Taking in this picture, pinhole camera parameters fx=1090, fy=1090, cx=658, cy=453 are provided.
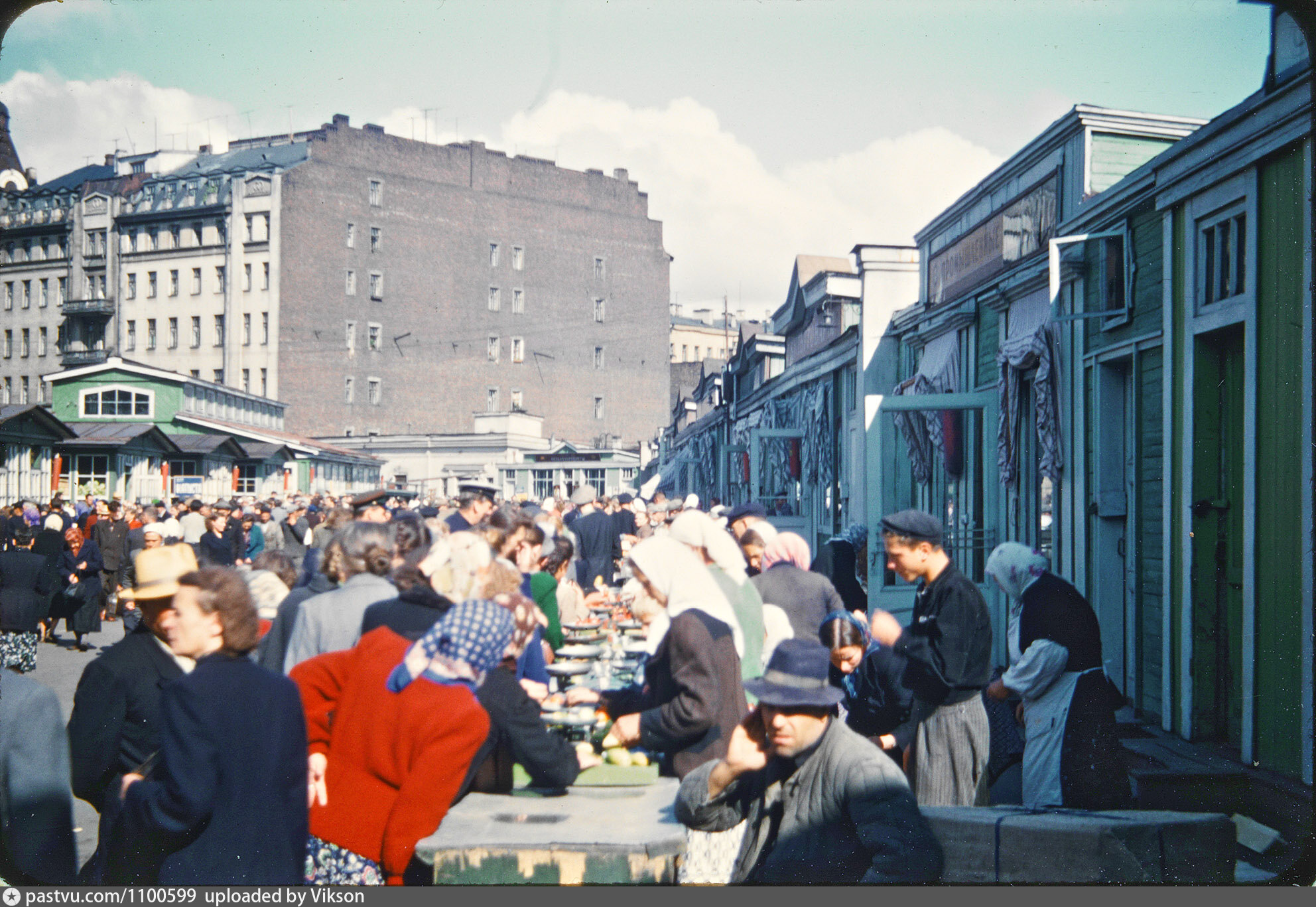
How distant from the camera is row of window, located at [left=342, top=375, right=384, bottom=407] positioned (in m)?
62.9

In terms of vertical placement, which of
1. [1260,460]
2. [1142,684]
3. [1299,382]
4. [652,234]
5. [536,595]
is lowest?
[1142,684]

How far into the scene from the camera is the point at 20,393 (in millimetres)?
69812

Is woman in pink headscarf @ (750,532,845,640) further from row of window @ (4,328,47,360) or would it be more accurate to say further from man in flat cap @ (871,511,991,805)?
row of window @ (4,328,47,360)

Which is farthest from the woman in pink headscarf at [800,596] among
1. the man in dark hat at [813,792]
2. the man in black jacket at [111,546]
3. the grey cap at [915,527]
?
the man in black jacket at [111,546]

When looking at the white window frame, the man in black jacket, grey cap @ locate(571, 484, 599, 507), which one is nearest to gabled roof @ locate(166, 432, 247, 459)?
the white window frame

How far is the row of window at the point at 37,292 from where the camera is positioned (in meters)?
68.2

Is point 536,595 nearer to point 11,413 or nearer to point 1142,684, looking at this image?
point 1142,684

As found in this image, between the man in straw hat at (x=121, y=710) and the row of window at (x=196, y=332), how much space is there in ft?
200

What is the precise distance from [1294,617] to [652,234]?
66.7m

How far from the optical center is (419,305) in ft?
214

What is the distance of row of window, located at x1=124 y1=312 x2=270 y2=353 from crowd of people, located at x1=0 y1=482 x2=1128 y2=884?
192 ft

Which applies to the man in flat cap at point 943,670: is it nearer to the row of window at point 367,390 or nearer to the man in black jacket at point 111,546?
the man in black jacket at point 111,546

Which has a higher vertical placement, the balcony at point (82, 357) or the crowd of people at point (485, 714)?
the balcony at point (82, 357)

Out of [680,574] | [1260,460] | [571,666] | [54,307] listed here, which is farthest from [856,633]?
[54,307]
